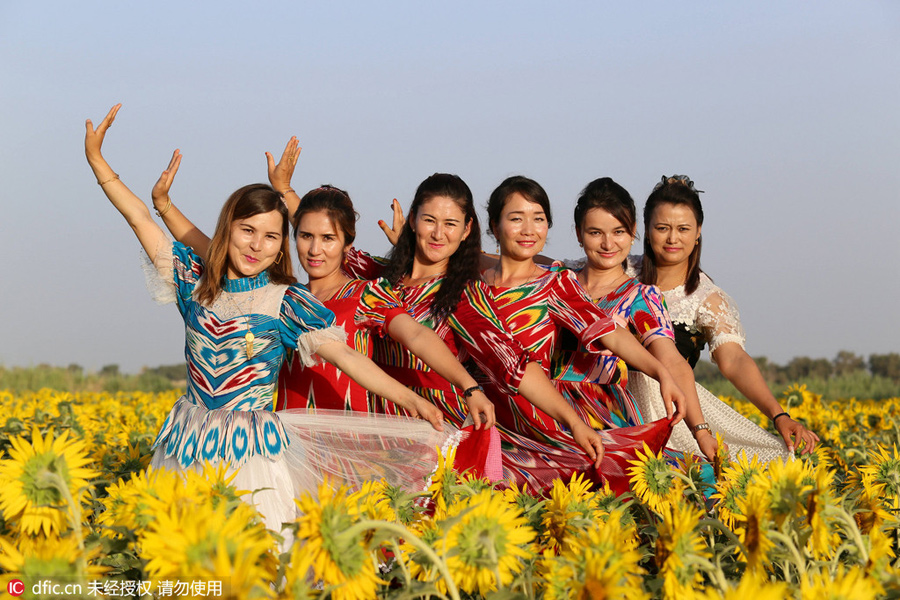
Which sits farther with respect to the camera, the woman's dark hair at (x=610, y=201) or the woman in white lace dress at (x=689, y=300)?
the woman in white lace dress at (x=689, y=300)

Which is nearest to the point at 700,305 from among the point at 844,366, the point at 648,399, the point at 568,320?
the point at 648,399

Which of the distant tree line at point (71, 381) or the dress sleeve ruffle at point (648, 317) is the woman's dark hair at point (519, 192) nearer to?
the dress sleeve ruffle at point (648, 317)

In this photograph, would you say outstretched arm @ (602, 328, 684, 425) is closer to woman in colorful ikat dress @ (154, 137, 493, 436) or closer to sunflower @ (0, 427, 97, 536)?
woman in colorful ikat dress @ (154, 137, 493, 436)

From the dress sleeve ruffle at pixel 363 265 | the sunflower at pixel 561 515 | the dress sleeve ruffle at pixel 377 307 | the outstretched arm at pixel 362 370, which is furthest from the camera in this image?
the dress sleeve ruffle at pixel 363 265

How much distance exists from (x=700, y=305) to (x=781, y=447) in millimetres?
747

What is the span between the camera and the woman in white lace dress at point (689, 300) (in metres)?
4.10

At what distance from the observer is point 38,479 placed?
1.60 meters

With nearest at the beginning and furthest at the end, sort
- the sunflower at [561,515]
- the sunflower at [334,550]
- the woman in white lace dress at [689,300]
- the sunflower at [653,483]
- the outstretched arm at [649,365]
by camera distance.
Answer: the sunflower at [334,550]
the sunflower at [561,515]
the sunflower at [653,483]
the outstretched arm at [649,365]
the woman in white lace dress at [689,300]

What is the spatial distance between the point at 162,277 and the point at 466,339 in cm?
121

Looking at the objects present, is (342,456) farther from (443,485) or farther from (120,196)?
(120,196)

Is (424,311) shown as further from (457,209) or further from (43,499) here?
(43,499)

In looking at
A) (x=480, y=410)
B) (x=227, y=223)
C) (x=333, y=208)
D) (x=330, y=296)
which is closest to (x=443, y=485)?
(x=480, y=410)

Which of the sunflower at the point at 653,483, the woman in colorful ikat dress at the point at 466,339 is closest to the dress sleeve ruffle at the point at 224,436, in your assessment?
the woman in colorful ikat dress at the point at 466,339

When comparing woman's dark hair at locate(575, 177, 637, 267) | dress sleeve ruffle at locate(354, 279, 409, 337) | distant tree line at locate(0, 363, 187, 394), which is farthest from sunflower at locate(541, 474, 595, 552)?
distant tree line at locate(0, 363, 187, 394)
